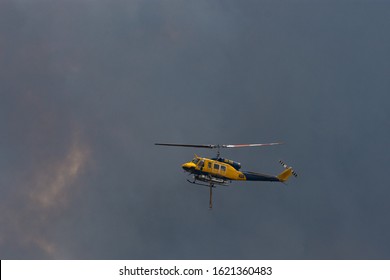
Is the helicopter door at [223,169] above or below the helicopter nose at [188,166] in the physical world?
above

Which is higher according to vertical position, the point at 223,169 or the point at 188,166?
the point at 223,169

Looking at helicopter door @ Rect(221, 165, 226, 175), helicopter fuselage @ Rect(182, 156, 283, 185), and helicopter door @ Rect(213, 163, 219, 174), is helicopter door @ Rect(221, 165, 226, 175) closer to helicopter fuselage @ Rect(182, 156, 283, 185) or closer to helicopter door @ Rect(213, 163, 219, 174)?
helicopter fuselage @ Rect(182, 156, 283, 185)

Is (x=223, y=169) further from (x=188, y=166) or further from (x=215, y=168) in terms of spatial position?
(x=188, y=166)

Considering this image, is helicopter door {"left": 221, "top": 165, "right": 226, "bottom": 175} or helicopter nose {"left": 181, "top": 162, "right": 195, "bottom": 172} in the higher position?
helicopter door {"left": 221, "top": 165, "right": 226, "bottom": 175}

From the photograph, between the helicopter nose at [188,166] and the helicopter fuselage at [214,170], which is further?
the helicopter fuselage at [214,170]

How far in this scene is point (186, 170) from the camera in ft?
532

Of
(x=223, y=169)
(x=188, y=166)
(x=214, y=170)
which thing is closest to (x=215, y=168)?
(x=214, y=170)

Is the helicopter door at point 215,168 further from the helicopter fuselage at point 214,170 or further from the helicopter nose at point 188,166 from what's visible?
the helicopter nose at point 188,166
